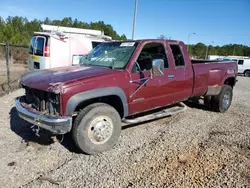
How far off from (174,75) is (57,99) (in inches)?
102

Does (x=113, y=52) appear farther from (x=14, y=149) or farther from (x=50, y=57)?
(x=50, y=57)

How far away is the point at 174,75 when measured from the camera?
4.77 m

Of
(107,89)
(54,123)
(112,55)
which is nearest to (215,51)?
(112,55)

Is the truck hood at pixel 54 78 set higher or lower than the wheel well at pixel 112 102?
higher

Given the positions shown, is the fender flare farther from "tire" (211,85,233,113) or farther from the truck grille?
"tire" (211,85,233,113)

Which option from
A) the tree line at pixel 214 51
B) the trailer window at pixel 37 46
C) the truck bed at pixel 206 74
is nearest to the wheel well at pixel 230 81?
the truck bed at pixel 206 74

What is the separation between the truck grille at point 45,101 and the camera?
3.34 m

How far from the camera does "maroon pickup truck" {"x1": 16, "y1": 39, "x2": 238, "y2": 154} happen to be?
335 centimetres

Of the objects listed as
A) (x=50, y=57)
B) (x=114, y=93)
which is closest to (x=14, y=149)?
(x=114, y=93)

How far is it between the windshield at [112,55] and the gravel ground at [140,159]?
1500 millimetres

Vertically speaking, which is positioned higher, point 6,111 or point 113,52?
point 113,52

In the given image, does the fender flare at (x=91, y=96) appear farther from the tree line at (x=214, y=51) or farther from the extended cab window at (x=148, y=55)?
the tree line at (x=214, y=51)

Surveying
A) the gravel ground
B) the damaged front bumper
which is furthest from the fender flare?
the gravel ground

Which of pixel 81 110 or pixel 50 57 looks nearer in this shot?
A: pixel 81 110
